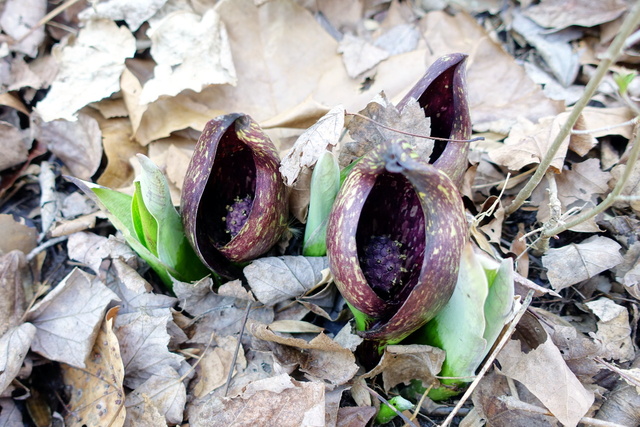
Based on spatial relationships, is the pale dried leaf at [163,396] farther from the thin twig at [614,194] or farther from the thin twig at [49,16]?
the thin twig at [49,16]

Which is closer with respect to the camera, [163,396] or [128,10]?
[163,396]

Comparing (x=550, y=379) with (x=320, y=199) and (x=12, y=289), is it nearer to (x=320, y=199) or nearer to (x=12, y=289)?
(x=320, y=199)

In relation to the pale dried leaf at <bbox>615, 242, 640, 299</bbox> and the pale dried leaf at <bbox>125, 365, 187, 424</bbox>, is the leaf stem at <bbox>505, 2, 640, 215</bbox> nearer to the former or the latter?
the pale dried leaf at <bbox>615, 242, 640, 299</bbox>

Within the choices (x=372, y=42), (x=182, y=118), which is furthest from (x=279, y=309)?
(x=372, y=42)

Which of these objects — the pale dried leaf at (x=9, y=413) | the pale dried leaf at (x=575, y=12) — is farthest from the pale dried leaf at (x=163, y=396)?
the pale dried leaf at (x=575, y=12)

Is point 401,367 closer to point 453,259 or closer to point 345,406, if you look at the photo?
point 345,406

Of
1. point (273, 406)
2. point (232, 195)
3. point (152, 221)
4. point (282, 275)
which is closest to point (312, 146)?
point (232, 195)
